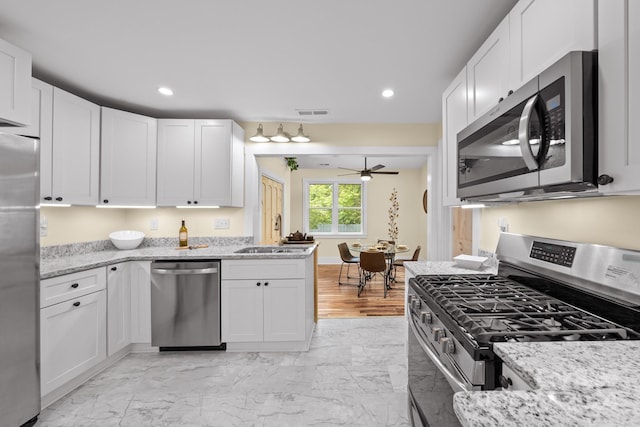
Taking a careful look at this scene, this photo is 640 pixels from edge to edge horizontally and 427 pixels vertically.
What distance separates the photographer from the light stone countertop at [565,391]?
55 cm

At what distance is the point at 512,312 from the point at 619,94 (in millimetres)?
778

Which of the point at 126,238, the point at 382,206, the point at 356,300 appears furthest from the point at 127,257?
the point at 382,206

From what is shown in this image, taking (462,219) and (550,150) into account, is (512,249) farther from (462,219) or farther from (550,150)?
(462,219)

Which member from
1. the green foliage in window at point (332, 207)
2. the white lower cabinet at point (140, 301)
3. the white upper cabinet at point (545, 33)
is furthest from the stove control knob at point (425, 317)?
the green foliage in window at point (332, 207)

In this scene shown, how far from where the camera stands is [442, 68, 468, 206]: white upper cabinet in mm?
2048

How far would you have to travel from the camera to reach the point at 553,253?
1477 millimetres

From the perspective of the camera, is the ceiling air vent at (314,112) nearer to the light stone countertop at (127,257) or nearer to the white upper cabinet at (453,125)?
the white upper cabinet at (453,125)

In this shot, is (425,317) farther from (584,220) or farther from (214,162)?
(214,162)

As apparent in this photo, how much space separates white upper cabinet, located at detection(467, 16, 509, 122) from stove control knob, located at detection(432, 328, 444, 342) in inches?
44.8

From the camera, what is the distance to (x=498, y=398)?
2.00 feet

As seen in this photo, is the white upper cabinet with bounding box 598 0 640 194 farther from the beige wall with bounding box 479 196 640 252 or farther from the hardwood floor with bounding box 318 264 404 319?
the hardwood floor with bounding box 318 264 404 319

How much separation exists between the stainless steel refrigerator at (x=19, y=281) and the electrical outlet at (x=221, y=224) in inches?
73.5

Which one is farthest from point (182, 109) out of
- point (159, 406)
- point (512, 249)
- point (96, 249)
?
point (512, 249)

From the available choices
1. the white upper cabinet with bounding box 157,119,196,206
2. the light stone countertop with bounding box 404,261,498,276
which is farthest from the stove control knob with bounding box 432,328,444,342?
the white upper cabinet with bounding box 157,119,196,206
